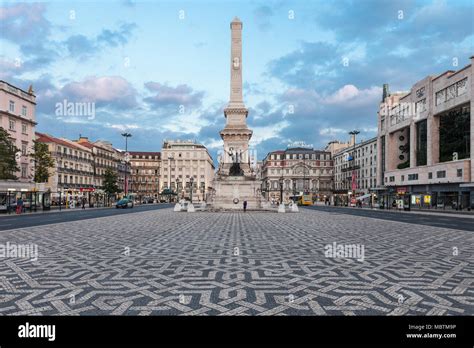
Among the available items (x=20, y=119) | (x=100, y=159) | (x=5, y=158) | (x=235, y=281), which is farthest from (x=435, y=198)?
(x=100, y=159)

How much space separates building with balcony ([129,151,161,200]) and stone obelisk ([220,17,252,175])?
96.5 m

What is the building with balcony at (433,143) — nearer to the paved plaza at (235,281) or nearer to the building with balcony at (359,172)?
the building with balcony at (359,172)

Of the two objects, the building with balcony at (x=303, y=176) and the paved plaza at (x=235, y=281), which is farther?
the building with balcony at (x=303, y=176)

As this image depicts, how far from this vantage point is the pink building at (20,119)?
169ft

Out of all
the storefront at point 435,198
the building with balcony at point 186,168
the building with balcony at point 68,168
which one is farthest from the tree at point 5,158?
the building with balcony at point 186,168

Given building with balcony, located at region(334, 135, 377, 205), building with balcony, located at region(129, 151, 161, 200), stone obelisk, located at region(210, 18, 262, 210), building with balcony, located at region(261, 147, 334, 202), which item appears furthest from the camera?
building with balcony, located at region(129, 151, 161, 200)

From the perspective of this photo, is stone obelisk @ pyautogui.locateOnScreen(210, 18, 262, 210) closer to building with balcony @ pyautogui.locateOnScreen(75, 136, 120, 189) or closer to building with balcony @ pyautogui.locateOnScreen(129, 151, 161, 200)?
building with balcony @ pyautogui.locateOnScreen(75, 136, 120, 189)

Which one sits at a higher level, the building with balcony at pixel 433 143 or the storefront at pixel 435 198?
the building with balcony at pixel 433 143

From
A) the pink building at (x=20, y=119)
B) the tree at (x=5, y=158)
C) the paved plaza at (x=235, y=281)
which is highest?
the pink building at (x=20, y=119)

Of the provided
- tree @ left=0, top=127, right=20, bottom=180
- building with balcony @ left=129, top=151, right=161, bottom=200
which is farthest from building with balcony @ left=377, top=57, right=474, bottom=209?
building with balcony @ left=129, top=151, right=161, bottom=200

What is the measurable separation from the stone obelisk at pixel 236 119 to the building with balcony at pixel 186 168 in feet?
299

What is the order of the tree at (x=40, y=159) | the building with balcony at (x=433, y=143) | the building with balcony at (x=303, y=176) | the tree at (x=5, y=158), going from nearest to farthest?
the tree at (x=5, y=158) < the tree at (x=40, y=159) < the building with balcony at (x=433, y=143) < the building with balcony at (x=303, y=176)

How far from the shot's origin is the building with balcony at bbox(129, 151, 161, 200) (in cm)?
14388

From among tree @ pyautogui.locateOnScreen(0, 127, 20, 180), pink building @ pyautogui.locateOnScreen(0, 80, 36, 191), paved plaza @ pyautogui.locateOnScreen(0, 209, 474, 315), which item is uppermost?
pink building @ pyautogui.locateOnScreen(0, 80, 36, 191)
